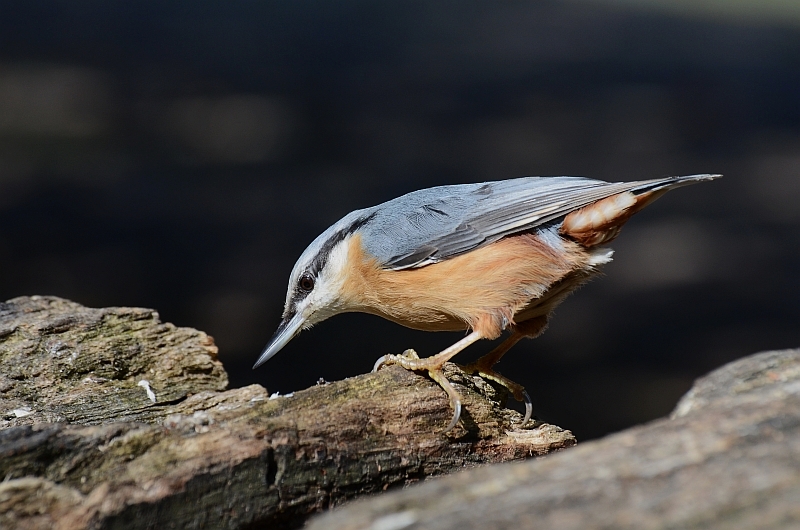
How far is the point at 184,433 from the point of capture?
5.97 feet

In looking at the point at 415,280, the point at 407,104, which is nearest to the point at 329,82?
the point at 407,104

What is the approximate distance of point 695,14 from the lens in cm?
816

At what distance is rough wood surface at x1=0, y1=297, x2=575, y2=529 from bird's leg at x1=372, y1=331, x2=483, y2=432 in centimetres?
4

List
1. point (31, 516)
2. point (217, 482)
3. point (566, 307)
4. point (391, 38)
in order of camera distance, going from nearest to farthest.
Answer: point (31, 516) → point (217, 482) → point (566, 307) → point (391, 38)

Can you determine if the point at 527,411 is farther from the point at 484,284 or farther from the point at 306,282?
the point at 306,282

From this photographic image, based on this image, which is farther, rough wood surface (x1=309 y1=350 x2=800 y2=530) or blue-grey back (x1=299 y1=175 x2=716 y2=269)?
blue-grey back (x1=299 y1=175 x2=716 y2=269)

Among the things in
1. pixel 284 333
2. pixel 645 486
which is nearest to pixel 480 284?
pixel 284 333

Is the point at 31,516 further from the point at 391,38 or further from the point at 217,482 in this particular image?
the point at 391,38

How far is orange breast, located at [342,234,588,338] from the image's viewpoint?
304 centimetres

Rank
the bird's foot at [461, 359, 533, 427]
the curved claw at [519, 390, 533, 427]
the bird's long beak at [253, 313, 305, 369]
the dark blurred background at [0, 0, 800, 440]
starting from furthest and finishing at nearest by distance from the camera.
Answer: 1. the dark blurred background at [0, 0, 800, 440]
2. the bird's long beak at [253, 313, 305, 369]
3. the bird's foot at [461, 359, 533, 427]
4. the curved claw at [519, 390, 533, 427]

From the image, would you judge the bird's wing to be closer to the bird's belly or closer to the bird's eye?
the bird's belly

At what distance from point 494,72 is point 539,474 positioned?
5.71m

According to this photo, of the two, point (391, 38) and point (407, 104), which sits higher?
point (391, 38)

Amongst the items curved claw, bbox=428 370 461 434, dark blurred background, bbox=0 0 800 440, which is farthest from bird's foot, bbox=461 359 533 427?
dark blurred background, bbox=0 0 800 440
